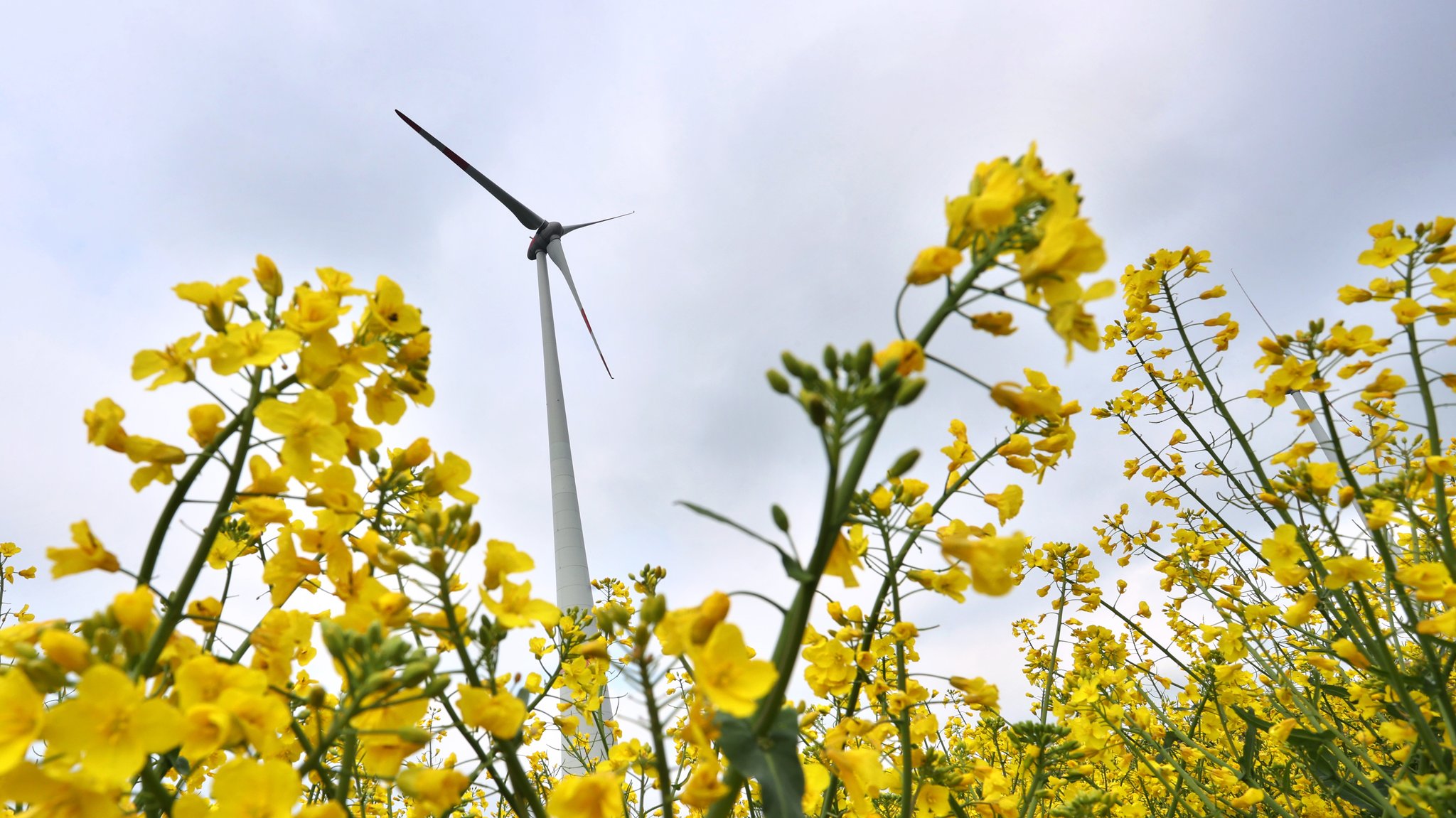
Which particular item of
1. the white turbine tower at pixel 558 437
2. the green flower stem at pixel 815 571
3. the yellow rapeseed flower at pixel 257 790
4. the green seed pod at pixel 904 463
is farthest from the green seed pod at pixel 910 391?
the white turbine tower at pixel 558 437

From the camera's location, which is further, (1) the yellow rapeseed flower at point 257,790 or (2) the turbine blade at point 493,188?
(2) the turbine blade at point 493,188

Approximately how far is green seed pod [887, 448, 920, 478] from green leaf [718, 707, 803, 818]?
456 mm

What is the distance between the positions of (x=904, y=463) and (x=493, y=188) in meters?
19.8

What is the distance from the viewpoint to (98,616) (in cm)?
116

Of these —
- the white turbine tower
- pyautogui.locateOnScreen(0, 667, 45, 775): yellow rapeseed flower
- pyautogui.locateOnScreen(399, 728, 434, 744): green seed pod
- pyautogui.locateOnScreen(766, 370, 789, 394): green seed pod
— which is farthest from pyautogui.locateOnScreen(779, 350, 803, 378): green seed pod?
the white turbine tower

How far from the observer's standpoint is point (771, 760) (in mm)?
1081

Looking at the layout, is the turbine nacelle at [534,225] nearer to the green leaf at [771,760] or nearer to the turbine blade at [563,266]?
the turbine blade at [563,266]

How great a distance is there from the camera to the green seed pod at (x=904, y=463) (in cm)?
122

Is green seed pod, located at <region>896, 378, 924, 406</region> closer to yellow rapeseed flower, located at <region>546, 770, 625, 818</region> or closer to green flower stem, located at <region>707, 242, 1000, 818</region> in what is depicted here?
green flower stem, located at <region>707, 242, 1000, 818</region>

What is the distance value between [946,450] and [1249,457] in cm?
205

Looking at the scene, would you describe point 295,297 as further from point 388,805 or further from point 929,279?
point 388,805

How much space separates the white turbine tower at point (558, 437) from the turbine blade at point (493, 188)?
0.7 inches

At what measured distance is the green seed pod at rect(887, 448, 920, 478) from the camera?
1.22 metres

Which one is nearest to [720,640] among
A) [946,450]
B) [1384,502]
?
[946,450]
